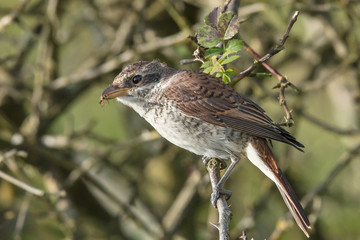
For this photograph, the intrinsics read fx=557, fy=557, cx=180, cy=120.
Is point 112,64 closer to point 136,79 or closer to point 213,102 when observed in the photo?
point 136,79

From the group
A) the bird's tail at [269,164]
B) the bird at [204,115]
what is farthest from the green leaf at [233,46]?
the bird's tail at [269,164]

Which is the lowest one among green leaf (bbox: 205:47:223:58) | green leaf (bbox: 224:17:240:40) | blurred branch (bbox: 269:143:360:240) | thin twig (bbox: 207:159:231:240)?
blurred branch (bbox: 269:143:360:240)

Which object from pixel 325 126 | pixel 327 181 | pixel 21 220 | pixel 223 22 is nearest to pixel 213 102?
pixel 223 22

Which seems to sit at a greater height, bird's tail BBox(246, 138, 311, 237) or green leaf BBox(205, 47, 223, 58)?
green leaf BBox(205, 47, 223, 58)

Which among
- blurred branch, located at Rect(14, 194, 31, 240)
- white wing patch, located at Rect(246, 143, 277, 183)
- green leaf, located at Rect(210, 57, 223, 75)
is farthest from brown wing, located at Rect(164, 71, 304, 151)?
blurred branch, located at Rect(14, 194, 31, 240)

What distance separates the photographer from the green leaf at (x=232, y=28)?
3051mm

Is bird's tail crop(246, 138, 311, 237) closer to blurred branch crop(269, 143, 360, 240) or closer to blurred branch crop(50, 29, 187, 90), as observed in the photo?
blurred branch crop(269, 143, 360, 240)

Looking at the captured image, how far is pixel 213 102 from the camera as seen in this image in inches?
154

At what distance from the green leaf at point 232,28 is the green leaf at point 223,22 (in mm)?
20

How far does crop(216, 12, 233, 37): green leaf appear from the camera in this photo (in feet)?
9.96

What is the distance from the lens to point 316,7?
512 centimetres

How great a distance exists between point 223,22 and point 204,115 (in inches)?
38.5

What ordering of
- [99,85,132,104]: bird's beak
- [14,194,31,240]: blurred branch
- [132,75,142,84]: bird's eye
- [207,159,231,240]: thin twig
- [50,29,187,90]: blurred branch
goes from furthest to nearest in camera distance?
[50,29,187,90]: blurred branch → [14,194,31,240]: blurred branch → [132,75,142,84]: bird's eye → [99,85,132,104]: bird's beak → [207,159,231,240]: thin twig

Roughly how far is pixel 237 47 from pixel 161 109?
105 centimetres
